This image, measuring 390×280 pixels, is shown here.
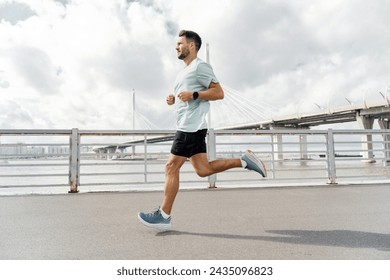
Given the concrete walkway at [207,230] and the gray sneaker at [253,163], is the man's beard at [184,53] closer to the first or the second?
the gray sneaker at [253,163]

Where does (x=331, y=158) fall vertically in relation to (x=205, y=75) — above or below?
below

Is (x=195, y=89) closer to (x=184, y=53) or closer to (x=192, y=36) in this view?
(x=184, y=53)

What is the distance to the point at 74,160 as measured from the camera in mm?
3812

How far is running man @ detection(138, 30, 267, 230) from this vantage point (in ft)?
5.77

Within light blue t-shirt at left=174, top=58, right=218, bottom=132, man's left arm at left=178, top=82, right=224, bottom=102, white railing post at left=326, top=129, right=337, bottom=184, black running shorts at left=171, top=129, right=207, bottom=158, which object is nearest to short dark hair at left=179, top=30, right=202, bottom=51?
light blue t-shirt at left=174, top=58, right=218, bottom=132

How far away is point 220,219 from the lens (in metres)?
2.06

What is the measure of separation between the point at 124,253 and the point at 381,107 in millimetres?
28895

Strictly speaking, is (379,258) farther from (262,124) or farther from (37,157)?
(262,124)

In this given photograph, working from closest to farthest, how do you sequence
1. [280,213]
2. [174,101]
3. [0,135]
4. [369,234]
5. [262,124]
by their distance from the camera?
[369,234] → [174,101] → [280,213] → [0,135] → [262,124]

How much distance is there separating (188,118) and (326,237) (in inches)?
38.7

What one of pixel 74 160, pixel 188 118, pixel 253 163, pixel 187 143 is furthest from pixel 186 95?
pixel 74 160

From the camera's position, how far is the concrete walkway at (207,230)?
1.34m
